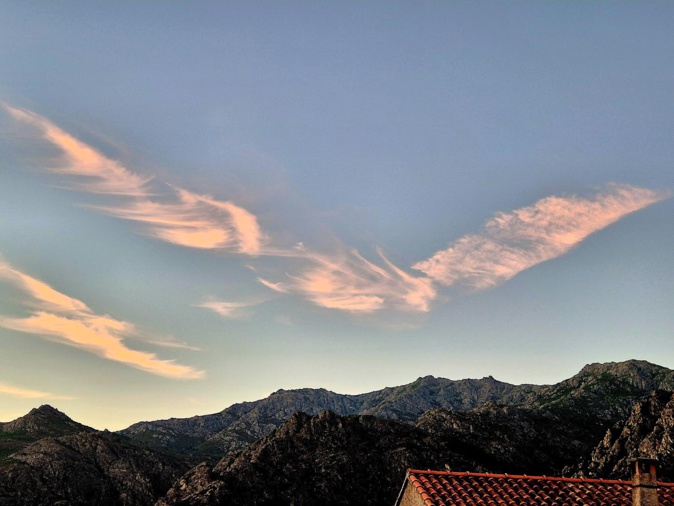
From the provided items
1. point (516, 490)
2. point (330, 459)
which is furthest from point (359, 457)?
point (516, 490)

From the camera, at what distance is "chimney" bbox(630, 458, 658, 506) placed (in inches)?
897

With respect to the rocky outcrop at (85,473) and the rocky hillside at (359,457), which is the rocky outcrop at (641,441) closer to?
the rocky hillside at (359,457)

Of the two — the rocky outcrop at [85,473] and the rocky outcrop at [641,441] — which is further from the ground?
the rocky outcrop at [641,441]

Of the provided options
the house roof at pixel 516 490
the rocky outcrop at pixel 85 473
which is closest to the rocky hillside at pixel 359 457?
the rocky outcrop at pixel 85 473

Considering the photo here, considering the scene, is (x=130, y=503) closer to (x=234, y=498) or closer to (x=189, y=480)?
(x=189, y=480)

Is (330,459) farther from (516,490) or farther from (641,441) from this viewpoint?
(516,490)

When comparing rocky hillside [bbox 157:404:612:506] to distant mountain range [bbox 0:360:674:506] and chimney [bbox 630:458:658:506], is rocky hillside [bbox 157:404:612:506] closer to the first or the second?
distant mountain range [bbox 0:360:674:506]

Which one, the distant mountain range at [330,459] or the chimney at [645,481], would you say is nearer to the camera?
the chimney at [645,481]

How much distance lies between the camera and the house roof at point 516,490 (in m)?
24.5

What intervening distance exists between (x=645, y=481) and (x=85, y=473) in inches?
6894

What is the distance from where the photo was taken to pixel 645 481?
74.9 ft

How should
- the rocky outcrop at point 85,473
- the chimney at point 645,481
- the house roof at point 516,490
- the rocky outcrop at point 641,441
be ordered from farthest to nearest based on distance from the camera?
the rocky outcrop at point 85,473, the rocky outcrop at point 641,441, the house roof at point 516,490, the chimney at point 645,481

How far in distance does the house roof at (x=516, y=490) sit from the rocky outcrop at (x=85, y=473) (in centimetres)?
15355

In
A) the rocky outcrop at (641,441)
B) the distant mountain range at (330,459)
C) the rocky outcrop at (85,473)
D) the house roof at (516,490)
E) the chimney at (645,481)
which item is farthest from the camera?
the rocky outcrop at (85,473)
